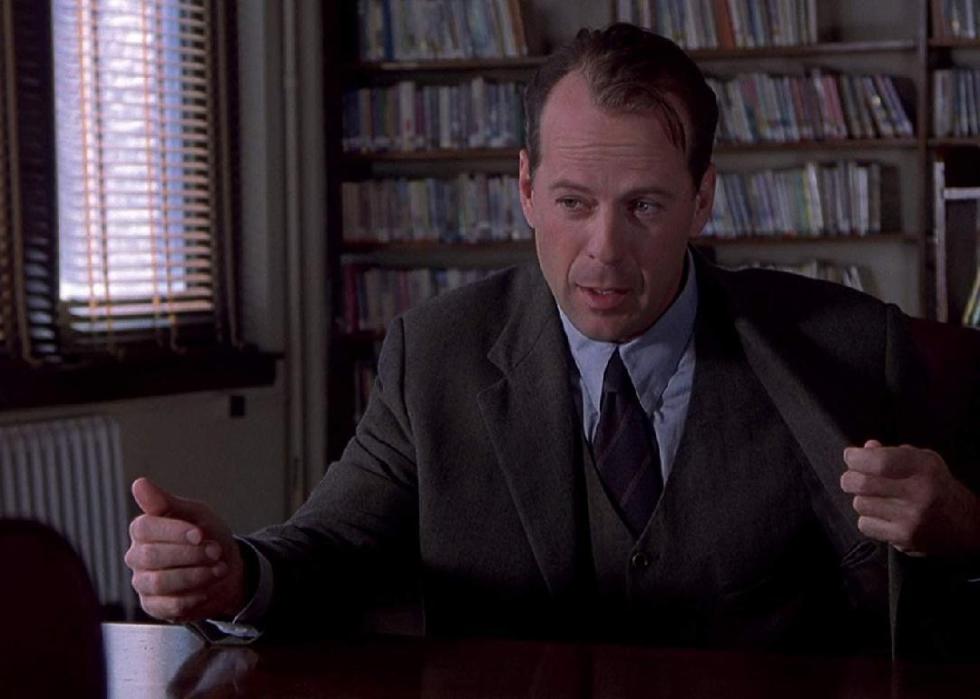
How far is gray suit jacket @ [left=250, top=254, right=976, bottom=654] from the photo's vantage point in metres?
1.59

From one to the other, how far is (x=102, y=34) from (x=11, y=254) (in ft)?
2.53

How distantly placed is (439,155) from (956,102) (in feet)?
5.74

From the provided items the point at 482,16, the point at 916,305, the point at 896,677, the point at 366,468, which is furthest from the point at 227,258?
the point at 896,677

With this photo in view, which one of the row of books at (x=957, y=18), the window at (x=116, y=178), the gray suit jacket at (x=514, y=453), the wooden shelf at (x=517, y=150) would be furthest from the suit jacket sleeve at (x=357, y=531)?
the row of books at (x=957, y=18)

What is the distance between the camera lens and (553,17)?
544 centimetres

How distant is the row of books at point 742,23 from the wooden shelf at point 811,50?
0.03 metres

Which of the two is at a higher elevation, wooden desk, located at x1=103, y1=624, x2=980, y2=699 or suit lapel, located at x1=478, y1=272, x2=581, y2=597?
suit lapel, located at x1=478, y1=272, x2=581, y2=597

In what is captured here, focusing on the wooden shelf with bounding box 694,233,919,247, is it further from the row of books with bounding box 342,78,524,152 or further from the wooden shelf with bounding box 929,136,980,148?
the row of books with bounding box 342,78,524,152

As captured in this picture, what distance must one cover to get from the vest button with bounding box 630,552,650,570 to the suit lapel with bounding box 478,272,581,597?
63mm

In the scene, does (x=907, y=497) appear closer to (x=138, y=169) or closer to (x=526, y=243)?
(x=138, y=169)

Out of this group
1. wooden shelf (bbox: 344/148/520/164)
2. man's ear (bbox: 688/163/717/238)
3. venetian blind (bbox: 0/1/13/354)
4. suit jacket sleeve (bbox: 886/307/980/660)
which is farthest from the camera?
wooden shelf (bbox: 344/148/520/164)

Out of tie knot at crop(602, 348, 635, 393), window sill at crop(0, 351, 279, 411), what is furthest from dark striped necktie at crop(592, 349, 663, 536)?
window sill at crop(0, 351, 279, 411)

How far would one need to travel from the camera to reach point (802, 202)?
5086 mm

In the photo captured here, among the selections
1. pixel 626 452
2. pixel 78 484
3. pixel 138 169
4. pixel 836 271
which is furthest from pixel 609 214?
pixel 836 271
